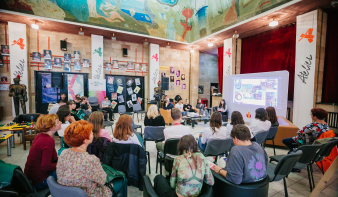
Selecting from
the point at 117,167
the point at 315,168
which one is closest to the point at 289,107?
the point at 315,168

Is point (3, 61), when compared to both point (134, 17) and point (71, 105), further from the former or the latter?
point (134, 17)

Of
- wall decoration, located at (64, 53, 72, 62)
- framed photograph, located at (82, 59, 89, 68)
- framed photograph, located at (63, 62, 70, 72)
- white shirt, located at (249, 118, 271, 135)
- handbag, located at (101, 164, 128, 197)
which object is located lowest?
handbag, located at (101, 164, 128, 197)

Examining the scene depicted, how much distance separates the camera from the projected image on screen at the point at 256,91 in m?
5.52

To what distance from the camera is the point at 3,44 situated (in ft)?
21.3

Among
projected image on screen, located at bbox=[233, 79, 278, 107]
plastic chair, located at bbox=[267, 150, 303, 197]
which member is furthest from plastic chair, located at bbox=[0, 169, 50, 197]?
projected image on screen, located at bbox=[233, 79, 278, 107]

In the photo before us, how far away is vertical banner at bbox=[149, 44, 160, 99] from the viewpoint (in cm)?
916

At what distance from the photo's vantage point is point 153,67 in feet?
30.3

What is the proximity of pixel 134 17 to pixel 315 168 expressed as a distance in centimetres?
832

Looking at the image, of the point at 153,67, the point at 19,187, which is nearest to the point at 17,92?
the point at 153,67

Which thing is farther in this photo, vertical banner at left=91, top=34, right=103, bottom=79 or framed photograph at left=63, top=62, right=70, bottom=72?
vertical banner at left=91, top=34, right=103, bottom=79

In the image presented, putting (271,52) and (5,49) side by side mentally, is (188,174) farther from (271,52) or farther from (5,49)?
(5,49)

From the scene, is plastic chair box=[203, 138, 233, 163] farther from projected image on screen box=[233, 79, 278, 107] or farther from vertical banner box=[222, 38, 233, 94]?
vertical banner box=[222, 38, 233, 94]

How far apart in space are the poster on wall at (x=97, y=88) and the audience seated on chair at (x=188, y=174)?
7.27 metres

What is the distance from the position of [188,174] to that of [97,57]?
790 centimetres
